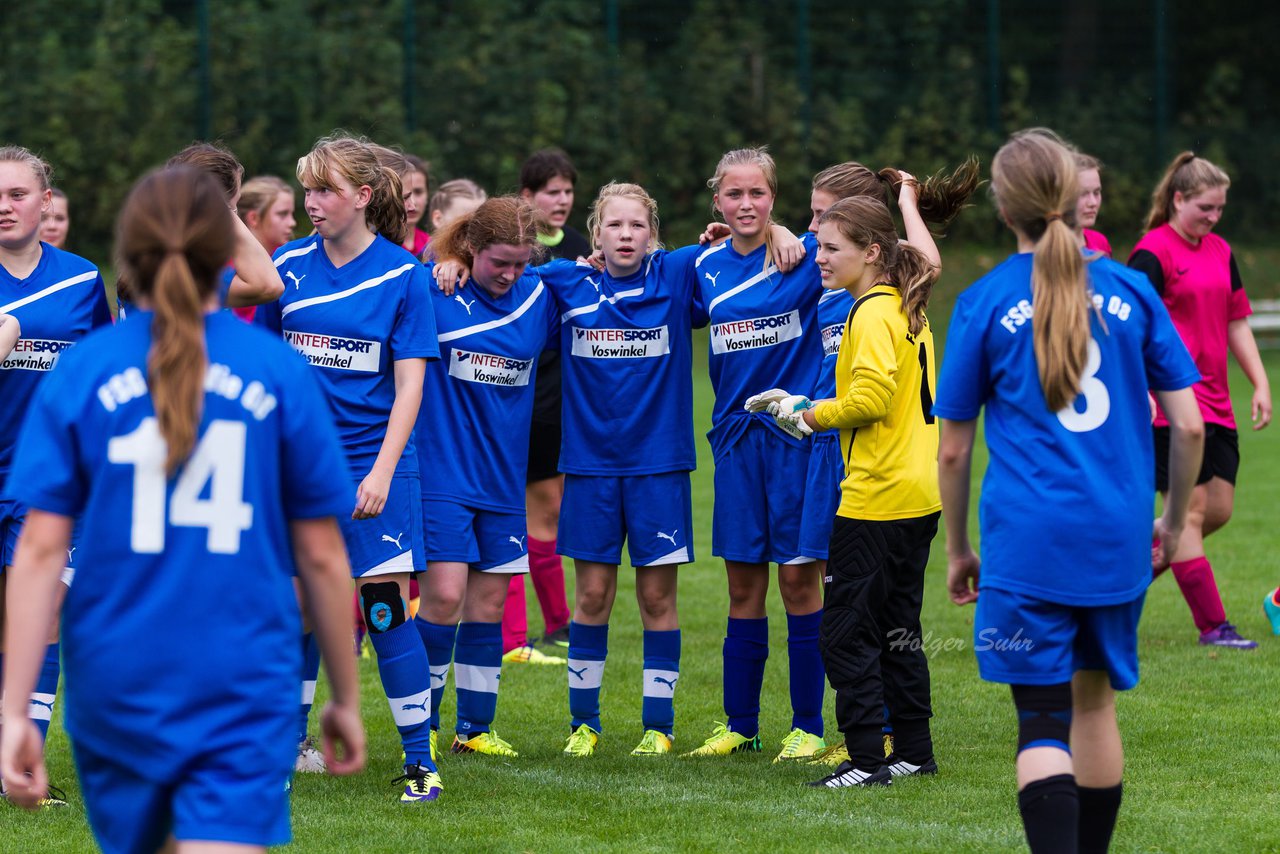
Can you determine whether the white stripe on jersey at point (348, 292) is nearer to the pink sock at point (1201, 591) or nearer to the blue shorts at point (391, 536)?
the blue shorts at point (391, 536)

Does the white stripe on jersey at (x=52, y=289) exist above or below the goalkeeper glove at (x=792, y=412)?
above

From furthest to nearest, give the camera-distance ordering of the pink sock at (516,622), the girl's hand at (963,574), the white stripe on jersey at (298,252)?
the pink sock at (516,622), the white stripe on jersey at (298,252), the girl's hand at (963,574)

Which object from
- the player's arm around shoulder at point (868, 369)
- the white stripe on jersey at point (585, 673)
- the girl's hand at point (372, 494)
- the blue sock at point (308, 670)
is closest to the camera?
the girl's hand at point (372, 494)

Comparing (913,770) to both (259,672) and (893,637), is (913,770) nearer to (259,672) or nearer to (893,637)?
(893,637)

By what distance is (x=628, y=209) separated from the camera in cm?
563

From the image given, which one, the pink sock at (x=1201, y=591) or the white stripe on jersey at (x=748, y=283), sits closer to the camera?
the white stripe on jersey at (x=748, y=283)

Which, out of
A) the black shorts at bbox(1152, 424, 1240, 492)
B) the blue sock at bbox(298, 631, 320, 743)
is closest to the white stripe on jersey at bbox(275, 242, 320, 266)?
the blue sock at bbox(298, 631, 320, 743)

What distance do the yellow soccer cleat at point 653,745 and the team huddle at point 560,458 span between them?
1.1 inches

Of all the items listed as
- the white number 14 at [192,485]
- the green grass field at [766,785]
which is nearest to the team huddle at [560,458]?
the white number 14 at [192,485]

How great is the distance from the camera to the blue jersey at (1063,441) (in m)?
3.45

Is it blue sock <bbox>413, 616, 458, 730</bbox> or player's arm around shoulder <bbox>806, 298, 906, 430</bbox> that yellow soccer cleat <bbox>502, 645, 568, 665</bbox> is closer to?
blue sock <bbox>413, 616, 458, 730</bbox>

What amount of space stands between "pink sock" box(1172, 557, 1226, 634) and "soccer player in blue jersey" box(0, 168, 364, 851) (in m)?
5.43

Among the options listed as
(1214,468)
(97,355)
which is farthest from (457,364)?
(1214,468)

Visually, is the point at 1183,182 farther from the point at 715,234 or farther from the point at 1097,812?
the point at 1097,812
